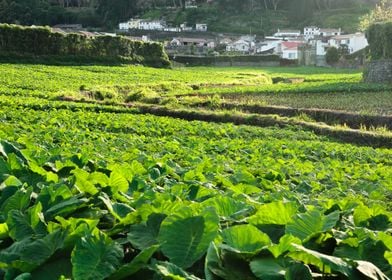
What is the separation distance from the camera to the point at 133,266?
190 cm

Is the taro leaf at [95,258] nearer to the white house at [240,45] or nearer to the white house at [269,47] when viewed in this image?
the white house at [269,47]

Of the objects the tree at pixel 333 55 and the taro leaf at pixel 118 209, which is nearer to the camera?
the taro leaf at pixel 118 209

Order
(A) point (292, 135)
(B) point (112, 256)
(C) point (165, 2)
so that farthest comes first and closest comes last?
(C) point (165, 2) → (A) point (292, 135) → (B) point (112, 256)

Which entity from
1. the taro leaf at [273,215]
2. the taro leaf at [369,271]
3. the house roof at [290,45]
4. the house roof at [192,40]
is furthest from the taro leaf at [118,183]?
the house roof at [192,40]

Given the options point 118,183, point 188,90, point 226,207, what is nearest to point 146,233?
point 226,207

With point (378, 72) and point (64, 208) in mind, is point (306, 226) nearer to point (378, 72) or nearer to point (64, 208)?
point (64, 208)

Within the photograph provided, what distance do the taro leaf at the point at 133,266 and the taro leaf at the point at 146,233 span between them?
0.84ft

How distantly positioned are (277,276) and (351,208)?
4.97ft

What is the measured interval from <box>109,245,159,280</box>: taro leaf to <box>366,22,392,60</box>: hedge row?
44.3m

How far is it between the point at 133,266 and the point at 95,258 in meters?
0.14

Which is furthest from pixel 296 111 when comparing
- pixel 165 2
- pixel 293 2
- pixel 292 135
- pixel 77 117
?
pixel 165 2

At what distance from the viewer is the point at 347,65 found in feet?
263

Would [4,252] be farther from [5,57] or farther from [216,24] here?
[216,24]

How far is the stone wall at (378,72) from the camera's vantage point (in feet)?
138
